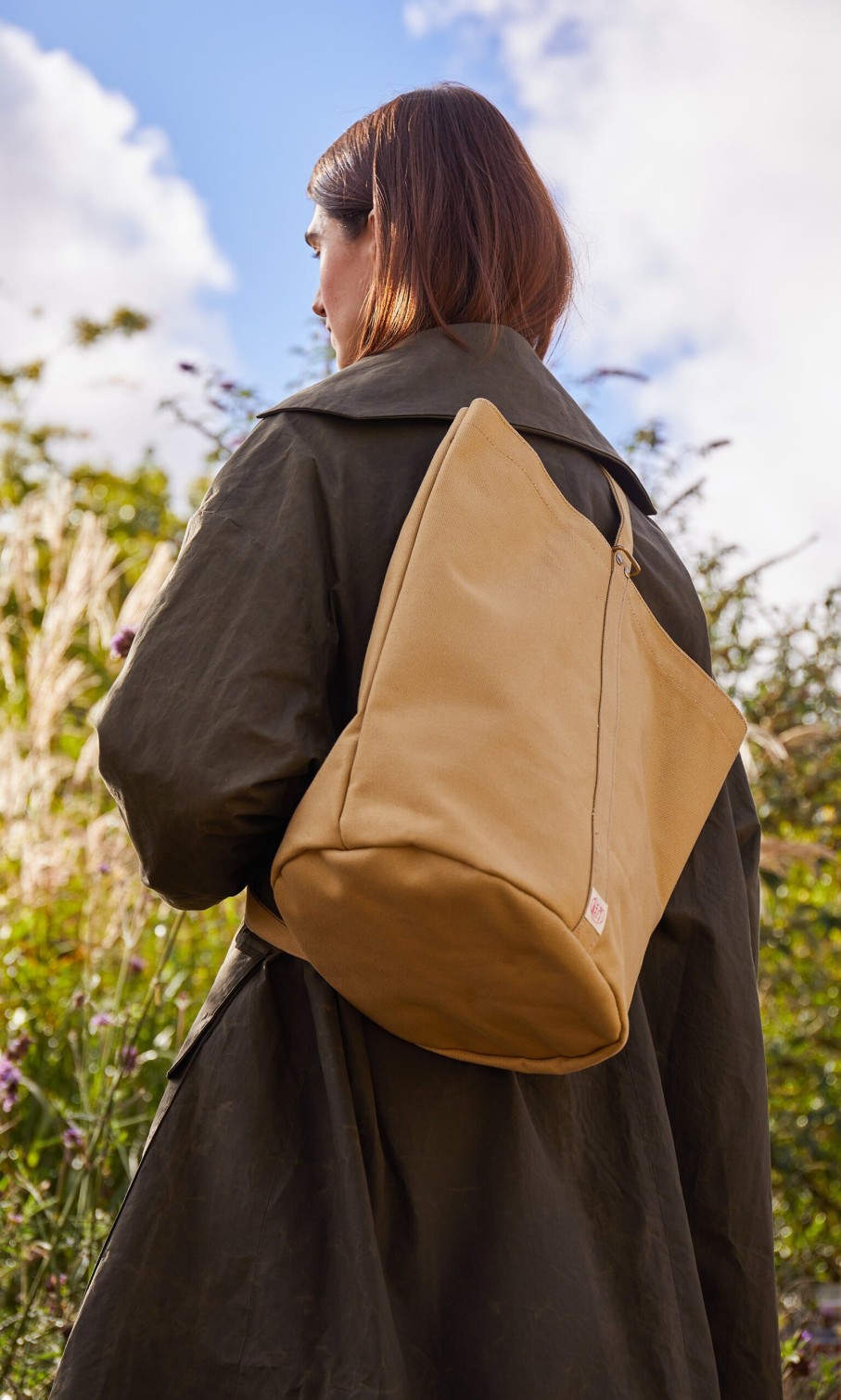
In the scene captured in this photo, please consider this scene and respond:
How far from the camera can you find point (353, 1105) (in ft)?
3.43

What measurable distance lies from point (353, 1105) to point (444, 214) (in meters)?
0.90

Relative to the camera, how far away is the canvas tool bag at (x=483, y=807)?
35.6 inches

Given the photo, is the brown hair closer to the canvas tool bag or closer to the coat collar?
the coat collar

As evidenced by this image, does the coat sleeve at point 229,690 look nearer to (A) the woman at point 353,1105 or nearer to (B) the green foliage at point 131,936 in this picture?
(A) the woman at point 353,1105

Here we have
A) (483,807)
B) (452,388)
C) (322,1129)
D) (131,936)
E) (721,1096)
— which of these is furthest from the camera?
(131,936)

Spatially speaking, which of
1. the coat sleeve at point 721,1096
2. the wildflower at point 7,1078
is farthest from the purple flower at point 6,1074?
the coat sleeve at point 721,1096

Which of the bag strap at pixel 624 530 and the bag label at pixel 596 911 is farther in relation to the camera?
the bag strap at pixel 624 530

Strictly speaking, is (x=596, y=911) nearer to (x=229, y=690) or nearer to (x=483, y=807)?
(x=483, y=807)

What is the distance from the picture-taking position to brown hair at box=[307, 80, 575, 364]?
1262 mm

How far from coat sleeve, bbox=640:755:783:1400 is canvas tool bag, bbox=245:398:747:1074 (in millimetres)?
248

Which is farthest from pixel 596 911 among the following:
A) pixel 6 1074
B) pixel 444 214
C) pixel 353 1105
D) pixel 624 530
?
pixel 6 1074

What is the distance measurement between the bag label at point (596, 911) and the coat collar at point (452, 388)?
0.49 meters

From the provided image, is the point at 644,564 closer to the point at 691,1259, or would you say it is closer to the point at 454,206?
the point at 454,206

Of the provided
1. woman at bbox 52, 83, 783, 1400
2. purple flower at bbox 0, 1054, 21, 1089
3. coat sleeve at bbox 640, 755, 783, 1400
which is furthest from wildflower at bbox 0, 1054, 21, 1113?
coat sleeve at bbox 640, 755, 783, 1400
